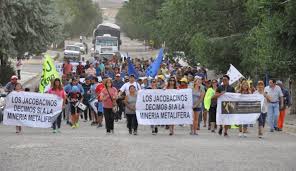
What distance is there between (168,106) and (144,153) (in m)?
6.39

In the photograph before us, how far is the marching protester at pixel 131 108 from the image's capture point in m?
20.4

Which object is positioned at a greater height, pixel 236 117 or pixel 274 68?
pixel 274 68

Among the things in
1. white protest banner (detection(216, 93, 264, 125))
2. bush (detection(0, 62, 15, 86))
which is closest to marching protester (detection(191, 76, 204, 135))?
white protest banner (detection(216, 93, 264, 125))

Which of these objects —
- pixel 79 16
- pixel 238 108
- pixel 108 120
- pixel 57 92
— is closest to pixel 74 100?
pixel 57 92

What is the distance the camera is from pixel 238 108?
2144cm

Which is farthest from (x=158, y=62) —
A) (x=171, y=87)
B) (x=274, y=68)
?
(x=171, y=87)

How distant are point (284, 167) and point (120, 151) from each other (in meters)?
3.35

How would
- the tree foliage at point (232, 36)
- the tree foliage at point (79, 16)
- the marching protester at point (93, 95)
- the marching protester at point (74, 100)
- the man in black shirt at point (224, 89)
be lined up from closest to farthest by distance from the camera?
the man in black shirt at point (224, 89) → the marching protester at point (74, 100) → the marching protester at point (93, 95) → the tree foliage at point (232, 36) → the tree foliage at point (79, 16)

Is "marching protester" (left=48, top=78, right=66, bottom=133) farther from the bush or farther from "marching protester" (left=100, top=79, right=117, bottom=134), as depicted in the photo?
the bush

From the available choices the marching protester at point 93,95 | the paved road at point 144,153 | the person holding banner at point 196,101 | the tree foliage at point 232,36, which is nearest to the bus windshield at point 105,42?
the tree foliage at point 232,36

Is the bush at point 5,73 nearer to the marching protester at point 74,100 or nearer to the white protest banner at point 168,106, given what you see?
the marching protester at point 74,100

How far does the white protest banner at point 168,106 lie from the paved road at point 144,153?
1.50 meters

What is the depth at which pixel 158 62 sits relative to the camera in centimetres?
2959

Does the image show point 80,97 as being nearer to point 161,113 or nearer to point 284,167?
point 161,113
